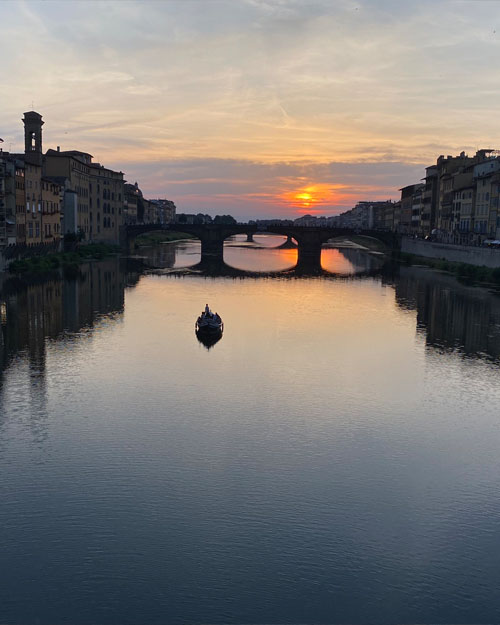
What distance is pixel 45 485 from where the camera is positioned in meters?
25.1

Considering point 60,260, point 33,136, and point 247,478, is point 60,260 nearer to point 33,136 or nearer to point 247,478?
point 33,136

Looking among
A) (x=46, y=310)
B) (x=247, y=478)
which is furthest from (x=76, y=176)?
(x=247, y=478)

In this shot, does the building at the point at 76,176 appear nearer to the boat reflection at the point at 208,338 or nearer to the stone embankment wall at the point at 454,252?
the stone embankment wall at the point at 454,252

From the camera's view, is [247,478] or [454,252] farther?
[454,252]

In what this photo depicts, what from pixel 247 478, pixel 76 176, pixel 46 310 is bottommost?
pixel 247 478

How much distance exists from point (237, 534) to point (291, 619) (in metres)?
4.44

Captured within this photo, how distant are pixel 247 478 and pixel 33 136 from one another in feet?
368

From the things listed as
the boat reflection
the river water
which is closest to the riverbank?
the river water

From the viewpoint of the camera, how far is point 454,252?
120125 mm

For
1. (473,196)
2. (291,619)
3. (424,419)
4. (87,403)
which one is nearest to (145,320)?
(87,403)

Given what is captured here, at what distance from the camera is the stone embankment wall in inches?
3999

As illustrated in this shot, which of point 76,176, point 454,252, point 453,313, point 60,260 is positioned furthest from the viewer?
point 76,176

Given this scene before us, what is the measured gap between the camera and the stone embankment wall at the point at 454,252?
333ft

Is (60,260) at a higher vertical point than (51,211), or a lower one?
lower
